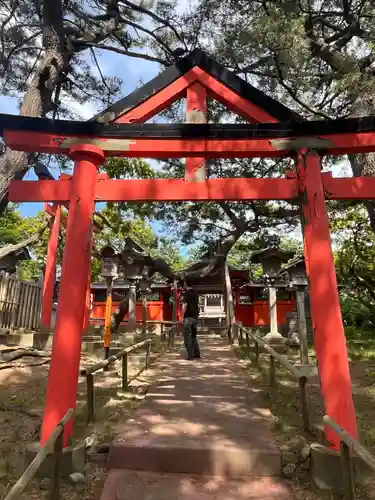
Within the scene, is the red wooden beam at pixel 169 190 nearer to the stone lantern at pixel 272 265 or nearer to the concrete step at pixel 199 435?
the concrete step at pixel 199 435

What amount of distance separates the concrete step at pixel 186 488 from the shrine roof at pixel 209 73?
152 inches

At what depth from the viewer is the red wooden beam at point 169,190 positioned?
4348mm

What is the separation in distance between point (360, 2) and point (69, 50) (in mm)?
5653

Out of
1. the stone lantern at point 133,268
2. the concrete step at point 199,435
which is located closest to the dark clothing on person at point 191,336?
the concrete step at point 199,435

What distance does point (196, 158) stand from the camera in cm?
467

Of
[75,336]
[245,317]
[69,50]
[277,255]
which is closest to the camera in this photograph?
[75,336]

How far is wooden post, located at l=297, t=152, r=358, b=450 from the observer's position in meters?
3.56

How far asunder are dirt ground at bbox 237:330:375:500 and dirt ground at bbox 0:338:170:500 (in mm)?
1771

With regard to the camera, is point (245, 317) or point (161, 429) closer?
point (161, 429)

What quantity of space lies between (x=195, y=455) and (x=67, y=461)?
1.12m

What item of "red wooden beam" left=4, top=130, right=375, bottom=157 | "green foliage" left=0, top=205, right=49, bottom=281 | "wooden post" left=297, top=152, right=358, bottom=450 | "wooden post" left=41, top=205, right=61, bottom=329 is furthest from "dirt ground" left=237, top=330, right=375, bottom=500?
"green foliage" left=0, top=205, right=49, bottom=281

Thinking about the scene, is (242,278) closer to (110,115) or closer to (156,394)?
(156,394)

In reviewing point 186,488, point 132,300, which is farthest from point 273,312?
point 186,488

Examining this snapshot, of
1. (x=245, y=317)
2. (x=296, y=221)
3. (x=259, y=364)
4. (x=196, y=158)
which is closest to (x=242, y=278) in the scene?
(x=245, y=317)
